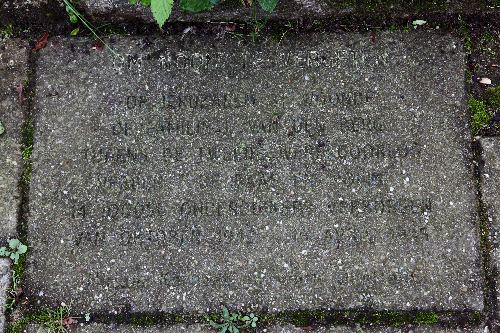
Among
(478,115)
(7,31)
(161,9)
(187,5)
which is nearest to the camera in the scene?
(161,9)

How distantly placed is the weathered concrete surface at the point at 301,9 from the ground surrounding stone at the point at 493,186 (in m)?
0.71

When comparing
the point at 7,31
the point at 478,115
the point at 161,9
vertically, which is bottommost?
the point at 478,115

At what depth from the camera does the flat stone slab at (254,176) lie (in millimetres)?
2576

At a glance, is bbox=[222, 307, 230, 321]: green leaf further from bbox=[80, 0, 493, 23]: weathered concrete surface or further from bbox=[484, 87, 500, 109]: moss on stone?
bbox=[484, 87, 500, 109]: moss on stone

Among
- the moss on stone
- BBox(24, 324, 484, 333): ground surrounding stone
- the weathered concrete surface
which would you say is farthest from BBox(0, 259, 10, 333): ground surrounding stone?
the moss on stone

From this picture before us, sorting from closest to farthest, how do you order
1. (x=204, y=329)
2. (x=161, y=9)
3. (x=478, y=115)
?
(x=161, y=9) < (x=204, y=329) < (x=478, y=115)

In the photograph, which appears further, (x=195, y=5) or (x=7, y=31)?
(x=7, y=31)

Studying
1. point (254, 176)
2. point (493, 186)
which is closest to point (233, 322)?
point (254, 176)

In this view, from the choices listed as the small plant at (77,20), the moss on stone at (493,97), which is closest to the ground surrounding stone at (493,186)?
the moss on stone at (493,97)

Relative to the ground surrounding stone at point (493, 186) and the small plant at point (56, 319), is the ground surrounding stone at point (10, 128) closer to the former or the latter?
the small plant at point (56, 319)

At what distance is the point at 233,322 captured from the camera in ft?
8.40

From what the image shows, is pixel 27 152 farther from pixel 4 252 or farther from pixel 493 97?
pixel 493 97

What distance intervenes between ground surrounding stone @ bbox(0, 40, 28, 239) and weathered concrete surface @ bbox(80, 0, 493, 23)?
442mm

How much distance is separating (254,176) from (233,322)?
2.29 ft
